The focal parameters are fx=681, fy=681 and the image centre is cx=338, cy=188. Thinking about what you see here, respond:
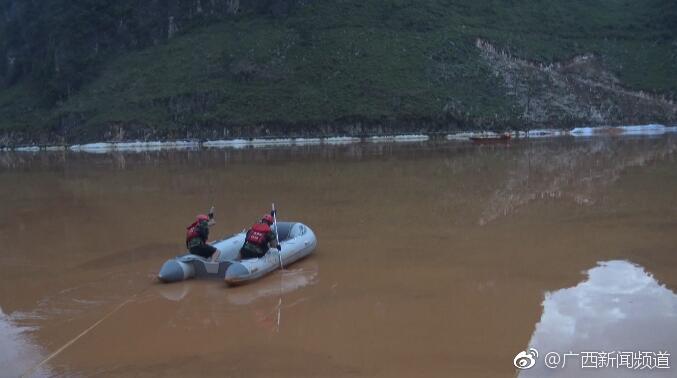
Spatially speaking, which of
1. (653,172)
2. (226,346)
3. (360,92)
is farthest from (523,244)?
(360,92)

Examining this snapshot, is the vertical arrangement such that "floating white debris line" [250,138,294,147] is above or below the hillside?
below

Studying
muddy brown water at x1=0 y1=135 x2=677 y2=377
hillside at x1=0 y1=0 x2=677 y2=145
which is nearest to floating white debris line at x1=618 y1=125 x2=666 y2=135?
hillside at x1=0 y1=0 x2=677 y2=145

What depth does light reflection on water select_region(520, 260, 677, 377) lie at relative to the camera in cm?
832

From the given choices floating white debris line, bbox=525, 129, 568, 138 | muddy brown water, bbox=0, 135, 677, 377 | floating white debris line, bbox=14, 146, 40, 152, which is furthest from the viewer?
floating white debris line, bbox=14, 146, 40, 152

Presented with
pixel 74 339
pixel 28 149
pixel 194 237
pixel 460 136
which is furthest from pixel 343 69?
pixel 74 339

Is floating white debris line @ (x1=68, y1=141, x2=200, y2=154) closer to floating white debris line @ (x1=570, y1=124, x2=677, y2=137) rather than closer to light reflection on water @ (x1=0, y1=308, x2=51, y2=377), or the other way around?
floating white debris line @ (x1=570, y1=124, x2=677, y2=137)

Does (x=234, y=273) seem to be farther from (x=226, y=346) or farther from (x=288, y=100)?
(x=288, y=100)

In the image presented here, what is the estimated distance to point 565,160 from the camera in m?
31.9

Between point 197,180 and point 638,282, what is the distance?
71.1ft

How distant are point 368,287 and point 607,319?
379 cm

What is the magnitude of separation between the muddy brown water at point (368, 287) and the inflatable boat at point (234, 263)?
241mm

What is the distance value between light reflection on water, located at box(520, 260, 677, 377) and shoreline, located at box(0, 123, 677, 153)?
4977cm

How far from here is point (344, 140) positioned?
67.0 metres

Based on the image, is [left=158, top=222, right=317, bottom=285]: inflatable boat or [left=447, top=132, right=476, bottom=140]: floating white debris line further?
[left=447, top=132, right=476, bottom=140]: floating white debris line
